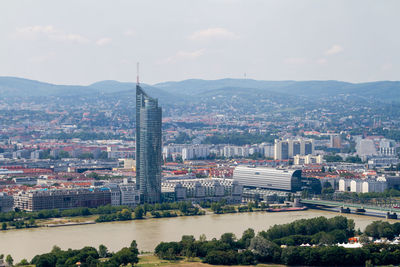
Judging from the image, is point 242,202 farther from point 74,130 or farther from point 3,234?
point 74,130

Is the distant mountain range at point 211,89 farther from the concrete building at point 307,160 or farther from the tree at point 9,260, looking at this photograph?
the tree at point 9,260

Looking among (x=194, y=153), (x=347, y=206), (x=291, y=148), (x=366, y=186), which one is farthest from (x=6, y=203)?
(x=291, y=148)

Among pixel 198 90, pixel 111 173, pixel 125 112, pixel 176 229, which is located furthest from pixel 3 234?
pixel 198 90

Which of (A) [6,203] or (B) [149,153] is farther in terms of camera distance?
(B) [149,153]

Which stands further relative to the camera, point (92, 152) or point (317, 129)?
point (317, 129)

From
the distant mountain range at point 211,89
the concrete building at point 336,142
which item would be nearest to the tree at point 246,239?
the concrete building at point 336,142

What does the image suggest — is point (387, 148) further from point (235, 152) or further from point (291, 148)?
point (235, 152)

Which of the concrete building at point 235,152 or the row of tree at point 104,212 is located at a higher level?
the concrete building at point 235,152
